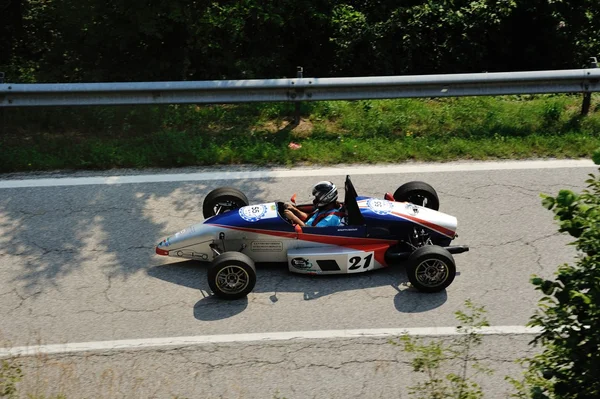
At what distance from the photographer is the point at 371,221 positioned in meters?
8.91

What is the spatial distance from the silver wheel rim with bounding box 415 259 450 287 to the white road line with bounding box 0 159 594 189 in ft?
9.18

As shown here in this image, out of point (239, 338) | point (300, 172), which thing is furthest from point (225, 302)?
point (300, 172)

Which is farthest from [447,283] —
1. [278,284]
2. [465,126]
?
[465,126]

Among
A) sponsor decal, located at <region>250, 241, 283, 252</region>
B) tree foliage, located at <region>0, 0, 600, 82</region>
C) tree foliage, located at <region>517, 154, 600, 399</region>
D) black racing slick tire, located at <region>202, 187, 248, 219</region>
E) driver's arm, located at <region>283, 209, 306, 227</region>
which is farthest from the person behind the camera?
tree foliage, located at <region>0, 0, 600, 82</region>

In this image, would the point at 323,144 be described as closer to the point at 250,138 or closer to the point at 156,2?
the point at 250,138

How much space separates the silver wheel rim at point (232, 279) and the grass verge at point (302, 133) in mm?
3156

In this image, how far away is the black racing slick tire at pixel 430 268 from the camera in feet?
27.6

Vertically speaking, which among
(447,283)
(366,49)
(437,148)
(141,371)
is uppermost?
(366,49)

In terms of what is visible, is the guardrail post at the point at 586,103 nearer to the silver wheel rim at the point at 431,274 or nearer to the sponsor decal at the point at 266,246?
the silver wheel rim at the point at 431,274

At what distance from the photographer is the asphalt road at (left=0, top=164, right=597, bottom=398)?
753 cm

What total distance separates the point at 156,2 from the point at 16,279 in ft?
19.5

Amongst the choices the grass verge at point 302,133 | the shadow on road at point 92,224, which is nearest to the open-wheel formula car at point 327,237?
the shadow on road at point 92,224

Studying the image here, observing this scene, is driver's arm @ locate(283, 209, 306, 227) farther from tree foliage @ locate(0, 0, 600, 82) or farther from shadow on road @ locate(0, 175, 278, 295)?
tree foliage @ locate(0, 0, 600, 82)

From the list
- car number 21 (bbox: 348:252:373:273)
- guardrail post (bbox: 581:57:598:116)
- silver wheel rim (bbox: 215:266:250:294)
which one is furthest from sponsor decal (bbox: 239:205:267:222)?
guardrail post (bbox: 581:57:598:116)
